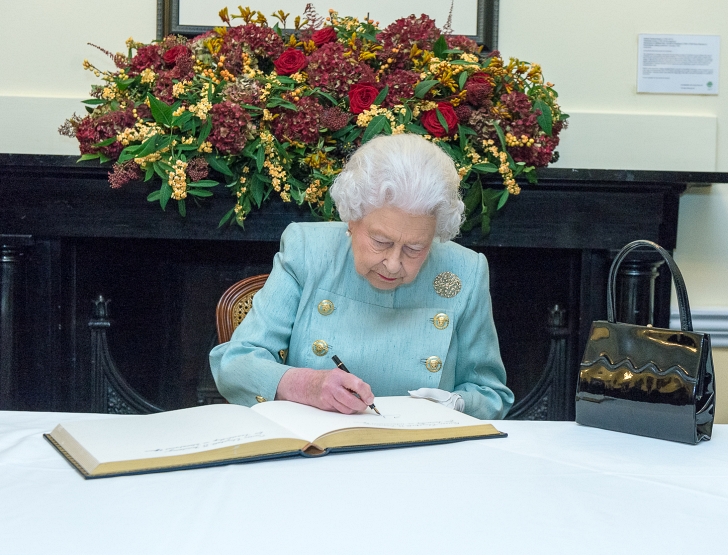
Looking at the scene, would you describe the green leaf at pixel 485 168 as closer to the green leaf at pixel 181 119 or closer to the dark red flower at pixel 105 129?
the green leaf at pixel 181 119

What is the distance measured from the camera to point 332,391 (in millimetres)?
1362

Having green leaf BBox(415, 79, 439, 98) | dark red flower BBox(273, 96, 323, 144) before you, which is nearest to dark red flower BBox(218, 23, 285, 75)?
dark red flower BBox(273, 96, 323, 144)

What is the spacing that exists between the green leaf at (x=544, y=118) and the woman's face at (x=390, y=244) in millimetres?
808

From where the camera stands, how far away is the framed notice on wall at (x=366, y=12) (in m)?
2.78

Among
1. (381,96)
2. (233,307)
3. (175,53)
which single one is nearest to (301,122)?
(381,96)

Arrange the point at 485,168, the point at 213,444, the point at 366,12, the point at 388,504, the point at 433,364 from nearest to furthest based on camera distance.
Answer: the point at 388,504, the point at 213,444, the point at 433,364, the point at 485,168, the point at 366,12

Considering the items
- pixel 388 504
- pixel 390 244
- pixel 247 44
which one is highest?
pixel 247 44

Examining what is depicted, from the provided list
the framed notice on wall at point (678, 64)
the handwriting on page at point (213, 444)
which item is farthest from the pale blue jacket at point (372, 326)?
the framed notice on wall at point (678, 64)

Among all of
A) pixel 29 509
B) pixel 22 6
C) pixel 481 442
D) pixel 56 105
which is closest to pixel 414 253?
pixel 481 442

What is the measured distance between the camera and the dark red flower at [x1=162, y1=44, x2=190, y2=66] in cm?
232

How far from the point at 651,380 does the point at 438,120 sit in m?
1.17

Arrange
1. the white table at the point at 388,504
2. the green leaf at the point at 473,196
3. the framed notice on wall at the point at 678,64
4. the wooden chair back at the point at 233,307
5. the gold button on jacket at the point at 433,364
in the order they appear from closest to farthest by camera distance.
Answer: the white table at the point at 388,504 < the gold button on jacket at the point at 433,364 < the wooden chair back at the point at 233,307 < the green leaf at the point at 473,196 < the framed notice on wall at the point at 678,64

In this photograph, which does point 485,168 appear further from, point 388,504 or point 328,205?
point 388,504

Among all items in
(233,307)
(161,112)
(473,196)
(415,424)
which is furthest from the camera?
(473,196)
